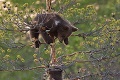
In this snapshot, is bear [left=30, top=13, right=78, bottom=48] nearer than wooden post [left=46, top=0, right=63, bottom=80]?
Yes

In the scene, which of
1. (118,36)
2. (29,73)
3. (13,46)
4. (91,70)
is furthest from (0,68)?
(29,73)

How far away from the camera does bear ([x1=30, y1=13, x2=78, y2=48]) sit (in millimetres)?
6340

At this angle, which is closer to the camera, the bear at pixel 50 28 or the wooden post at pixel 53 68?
the bear at pixel 50 28

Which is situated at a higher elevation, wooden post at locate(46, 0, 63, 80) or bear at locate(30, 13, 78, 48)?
bear at locate(30, 13, 78, 48)

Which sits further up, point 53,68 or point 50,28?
point 50,28

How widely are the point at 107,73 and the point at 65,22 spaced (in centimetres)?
110

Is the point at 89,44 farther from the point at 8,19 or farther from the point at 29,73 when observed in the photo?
the point at 29,73

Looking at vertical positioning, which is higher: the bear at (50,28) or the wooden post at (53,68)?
the bear at (50,28)

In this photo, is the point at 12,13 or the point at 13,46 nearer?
the point at 12,13

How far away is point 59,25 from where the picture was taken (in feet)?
22.5

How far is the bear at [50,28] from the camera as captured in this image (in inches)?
250

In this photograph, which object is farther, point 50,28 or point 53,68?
point 53,68

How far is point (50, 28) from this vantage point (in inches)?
252

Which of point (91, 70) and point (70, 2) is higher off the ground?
point (70, 2)
